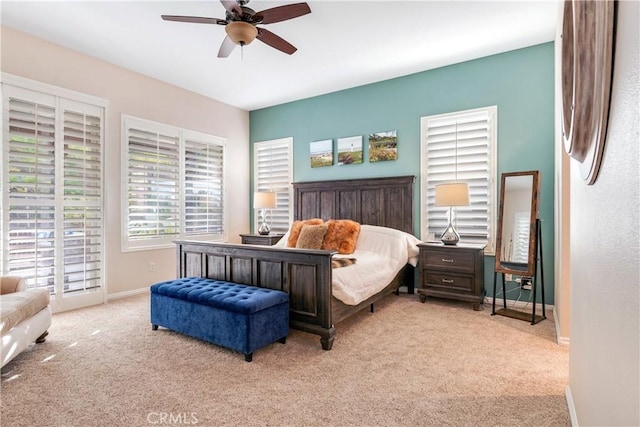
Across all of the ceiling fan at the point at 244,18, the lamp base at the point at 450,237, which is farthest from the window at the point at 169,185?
the lamp base at the point at 450,237

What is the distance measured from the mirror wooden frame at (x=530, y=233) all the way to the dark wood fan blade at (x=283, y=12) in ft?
9.12

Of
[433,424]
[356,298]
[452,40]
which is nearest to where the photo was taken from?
[433,424]

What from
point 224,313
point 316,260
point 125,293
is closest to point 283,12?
point 316,260

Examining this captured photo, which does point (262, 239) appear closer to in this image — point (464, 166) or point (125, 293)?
point (125, 293)

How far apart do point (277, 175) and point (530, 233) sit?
3.96 metres

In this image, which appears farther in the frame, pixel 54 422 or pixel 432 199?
pixel 432 199

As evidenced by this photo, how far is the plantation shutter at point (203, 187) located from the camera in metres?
5.20

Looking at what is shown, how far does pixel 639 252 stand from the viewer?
0.76 meters

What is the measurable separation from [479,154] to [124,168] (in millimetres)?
4539

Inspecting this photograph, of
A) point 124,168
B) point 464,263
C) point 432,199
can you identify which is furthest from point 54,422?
point 432,199

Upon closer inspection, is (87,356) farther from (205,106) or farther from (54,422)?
(205,106)

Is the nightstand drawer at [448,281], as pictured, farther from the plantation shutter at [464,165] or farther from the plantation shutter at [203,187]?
the plantation shutter at [203,187]

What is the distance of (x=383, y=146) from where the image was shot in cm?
479

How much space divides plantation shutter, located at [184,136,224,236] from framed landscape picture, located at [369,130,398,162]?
2601mm
